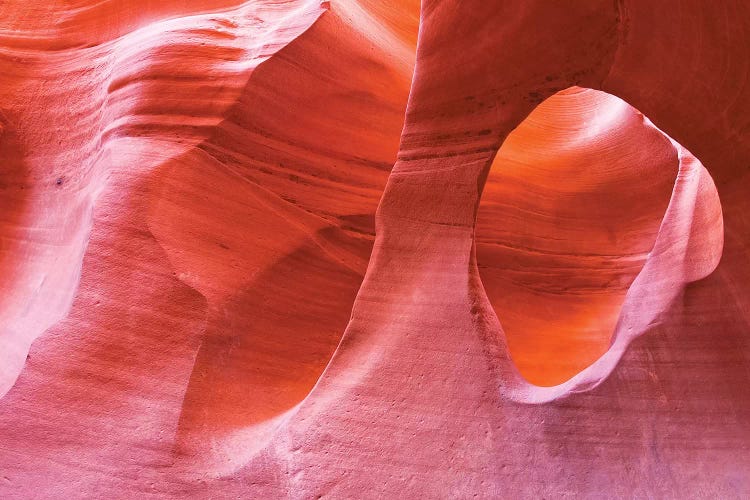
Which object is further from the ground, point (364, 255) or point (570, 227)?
point (364, 255)

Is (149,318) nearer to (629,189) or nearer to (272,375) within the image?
(272,375)

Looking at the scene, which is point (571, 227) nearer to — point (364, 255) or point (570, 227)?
point (570, 227)

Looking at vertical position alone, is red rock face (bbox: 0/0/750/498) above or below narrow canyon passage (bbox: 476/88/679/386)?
above

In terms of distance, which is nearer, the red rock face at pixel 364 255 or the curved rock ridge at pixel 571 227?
the red rock face at pixel 364 255

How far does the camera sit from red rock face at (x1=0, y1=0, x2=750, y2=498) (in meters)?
2.91

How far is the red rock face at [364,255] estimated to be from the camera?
2912 millimetres

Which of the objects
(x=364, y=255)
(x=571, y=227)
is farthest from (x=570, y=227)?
(x=364, y=255)

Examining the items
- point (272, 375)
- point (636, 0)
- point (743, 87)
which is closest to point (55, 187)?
point (272, 375)

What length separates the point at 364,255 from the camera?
16.4 ft

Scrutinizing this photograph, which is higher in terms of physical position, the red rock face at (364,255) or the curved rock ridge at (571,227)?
the red rock face at (364,255)

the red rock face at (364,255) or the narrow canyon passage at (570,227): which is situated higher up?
the red rock face at (364,255)

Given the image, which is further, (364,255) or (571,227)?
(571,227)

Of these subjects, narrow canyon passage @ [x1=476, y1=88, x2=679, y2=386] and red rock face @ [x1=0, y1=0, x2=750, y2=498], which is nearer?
red rock face @ [x1=0, y1=0, x2=750, y2=498]

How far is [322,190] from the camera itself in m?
5.12
